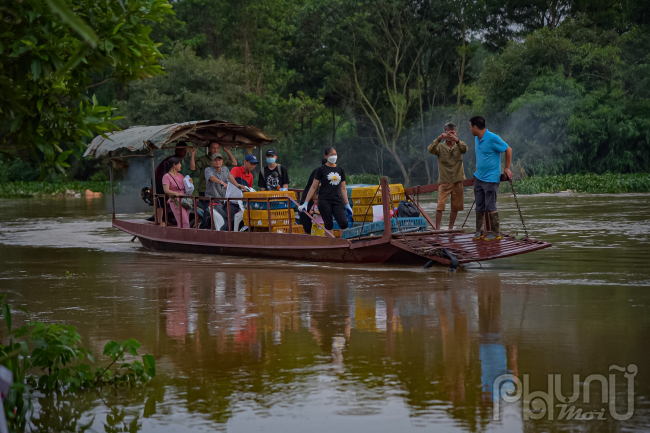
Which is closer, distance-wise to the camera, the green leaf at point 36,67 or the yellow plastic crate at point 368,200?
the green leaf at point 36,67

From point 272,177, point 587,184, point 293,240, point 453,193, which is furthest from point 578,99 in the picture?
point 293,240

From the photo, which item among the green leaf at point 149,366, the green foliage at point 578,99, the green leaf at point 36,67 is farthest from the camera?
the green foliage at point 578,99

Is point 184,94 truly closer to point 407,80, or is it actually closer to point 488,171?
point 407,80

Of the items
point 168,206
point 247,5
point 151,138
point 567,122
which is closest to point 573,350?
point 151,138

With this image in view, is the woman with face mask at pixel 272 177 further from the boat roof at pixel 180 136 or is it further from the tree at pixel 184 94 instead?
the tree at pixel 184 94

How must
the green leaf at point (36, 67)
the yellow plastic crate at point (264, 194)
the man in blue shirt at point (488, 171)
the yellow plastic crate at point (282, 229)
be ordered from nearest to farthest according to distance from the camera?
1. the green leaf at point (36, 67)
2. the man in blue shirt at point (488, 171)
3. the yellow plastic crate at point (264, 194)
4. the yellow plastic crate at point (282, 229)

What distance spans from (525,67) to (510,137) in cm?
381

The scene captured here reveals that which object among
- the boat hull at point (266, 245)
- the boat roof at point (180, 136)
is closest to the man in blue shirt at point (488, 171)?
the boat hull at point (266, 245)

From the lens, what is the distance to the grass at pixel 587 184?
34531 mm

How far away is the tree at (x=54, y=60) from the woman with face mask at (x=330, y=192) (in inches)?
273

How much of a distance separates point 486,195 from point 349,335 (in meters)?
5.18

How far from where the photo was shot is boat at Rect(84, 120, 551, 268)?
1104 centimetres

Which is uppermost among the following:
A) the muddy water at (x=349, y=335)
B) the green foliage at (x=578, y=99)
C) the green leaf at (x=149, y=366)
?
the green foliage at (x=578, y=99)

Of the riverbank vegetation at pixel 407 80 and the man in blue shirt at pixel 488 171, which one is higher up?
the riverbank vegetation at pixel 407 80
